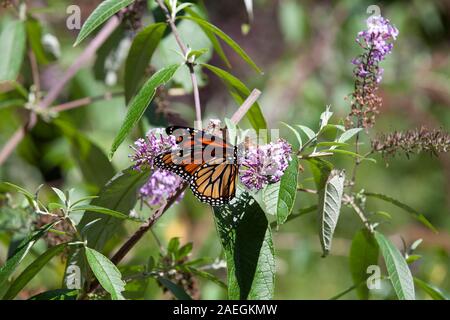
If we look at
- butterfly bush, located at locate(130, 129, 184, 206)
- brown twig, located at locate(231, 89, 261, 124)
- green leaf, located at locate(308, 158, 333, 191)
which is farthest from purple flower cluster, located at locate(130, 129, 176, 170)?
green leaf, located at locate(308, 158, 333, 191)

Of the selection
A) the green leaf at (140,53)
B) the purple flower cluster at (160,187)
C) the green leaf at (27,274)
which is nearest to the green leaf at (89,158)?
the green leaf at (140,53)

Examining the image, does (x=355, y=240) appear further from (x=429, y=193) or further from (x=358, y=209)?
(x=429, y=193)

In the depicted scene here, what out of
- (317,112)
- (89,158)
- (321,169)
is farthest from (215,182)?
(317,112)

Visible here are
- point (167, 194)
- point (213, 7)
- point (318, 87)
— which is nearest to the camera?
point (167, 194)

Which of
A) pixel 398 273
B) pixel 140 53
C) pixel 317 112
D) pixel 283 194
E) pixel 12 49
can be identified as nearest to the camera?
pixel 283 194

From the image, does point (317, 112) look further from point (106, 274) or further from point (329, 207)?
point (106, 274)

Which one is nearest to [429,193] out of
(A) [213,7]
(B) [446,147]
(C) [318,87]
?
(C) [318,87]
